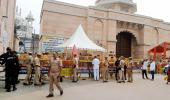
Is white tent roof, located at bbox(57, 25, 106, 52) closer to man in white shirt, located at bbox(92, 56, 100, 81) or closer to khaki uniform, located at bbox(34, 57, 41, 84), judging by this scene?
man in white shirt, located at bbox(92, 56, 100, 81)

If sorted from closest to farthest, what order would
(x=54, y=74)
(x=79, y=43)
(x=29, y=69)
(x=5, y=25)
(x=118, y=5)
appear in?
(x=54, y=74) → (x=29, y=69) → (x=5, y=25) → (x=79, y=43) → (x=118, y=5)

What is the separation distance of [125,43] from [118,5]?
7.29 metres

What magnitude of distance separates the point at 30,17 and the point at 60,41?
171 feet

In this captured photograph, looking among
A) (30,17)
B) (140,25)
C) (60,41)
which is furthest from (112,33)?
(30,17)

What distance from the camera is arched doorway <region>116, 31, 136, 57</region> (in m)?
34.0

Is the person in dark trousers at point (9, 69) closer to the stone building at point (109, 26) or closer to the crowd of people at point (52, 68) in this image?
the crowd of people at point (52, 68)

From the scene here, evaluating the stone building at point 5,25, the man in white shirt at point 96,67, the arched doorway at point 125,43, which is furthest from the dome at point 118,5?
the man in white shirt at point 96,67

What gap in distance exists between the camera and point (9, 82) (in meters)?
11.6

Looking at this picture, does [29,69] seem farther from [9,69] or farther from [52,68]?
[52,68]

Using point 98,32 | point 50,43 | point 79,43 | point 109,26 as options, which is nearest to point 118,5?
point 109,26

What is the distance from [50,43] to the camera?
26016mm

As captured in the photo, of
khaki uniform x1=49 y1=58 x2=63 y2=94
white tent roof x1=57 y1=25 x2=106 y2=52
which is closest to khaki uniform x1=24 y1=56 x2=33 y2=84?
khaki uniform x1=49 y1=58 x2=63 y2=94

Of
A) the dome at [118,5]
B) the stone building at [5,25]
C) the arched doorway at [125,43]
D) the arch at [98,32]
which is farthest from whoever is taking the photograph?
the dome at [118,5]

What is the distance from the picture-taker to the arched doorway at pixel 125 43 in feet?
111
